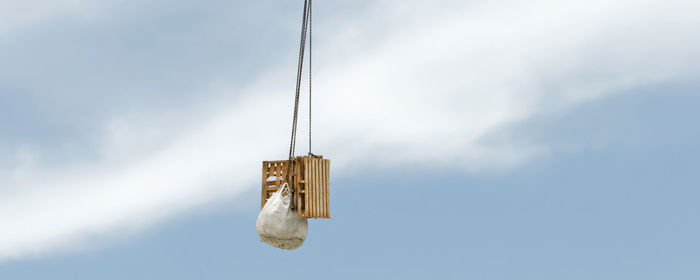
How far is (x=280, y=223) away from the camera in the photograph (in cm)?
2273

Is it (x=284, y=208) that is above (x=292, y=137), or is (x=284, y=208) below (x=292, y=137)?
below

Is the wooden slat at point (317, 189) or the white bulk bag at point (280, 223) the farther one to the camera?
the white bulk bag at point (280, 223)

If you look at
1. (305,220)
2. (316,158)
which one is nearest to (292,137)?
(316,158)

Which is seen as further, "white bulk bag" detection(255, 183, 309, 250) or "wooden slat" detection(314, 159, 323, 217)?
"white bulk bag" detection(255, 183, 309, 250)

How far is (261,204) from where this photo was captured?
23.6 metres

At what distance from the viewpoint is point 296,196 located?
2300cm

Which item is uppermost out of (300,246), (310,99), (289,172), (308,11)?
(308,11)

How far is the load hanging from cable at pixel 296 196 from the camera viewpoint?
74.2 ft

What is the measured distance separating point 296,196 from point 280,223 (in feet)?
2.80

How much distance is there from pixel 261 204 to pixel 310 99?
321cm

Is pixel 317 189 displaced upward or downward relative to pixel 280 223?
upward

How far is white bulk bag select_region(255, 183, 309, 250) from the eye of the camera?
22.8m

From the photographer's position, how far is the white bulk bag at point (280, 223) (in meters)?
22.8

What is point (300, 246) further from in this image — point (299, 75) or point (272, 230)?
point (299, 75)
